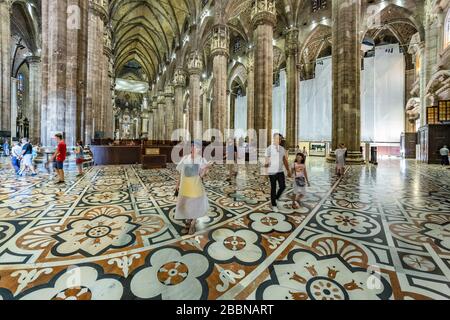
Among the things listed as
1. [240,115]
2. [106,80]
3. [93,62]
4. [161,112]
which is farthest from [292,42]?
[161,112]

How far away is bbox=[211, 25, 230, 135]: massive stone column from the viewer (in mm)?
16375

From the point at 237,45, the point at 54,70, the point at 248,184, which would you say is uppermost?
the point at 237,45

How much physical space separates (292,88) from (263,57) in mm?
6679

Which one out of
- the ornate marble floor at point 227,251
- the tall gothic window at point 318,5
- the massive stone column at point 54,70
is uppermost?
the tall gothic window at point 318,5

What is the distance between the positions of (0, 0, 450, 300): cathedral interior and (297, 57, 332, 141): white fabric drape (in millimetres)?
215

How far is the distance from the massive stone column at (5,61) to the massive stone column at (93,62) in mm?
5217

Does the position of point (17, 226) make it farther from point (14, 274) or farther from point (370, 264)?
point (370, 264)

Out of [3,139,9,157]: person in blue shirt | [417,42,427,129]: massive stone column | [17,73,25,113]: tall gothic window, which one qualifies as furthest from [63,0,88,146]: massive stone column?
[17,73,25,113]: tall gothic window

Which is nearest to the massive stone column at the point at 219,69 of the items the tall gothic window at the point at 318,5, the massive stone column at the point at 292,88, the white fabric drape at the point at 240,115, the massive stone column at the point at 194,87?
the massive stone column at the point at 194,87

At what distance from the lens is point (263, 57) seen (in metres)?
13.0

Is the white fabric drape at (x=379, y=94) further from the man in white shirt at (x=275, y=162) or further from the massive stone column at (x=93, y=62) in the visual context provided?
the man in white shirt at (x=275, y=162)

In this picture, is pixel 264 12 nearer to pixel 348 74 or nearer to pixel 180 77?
pixel 348 74

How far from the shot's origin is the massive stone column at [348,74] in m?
9.94
